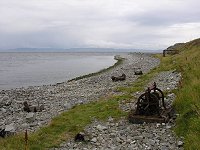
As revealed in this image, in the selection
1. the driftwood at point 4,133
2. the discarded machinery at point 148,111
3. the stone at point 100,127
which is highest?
the discarded machinery at point 148,111

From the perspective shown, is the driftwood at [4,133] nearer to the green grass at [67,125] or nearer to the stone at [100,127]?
the green grass at [67,125]

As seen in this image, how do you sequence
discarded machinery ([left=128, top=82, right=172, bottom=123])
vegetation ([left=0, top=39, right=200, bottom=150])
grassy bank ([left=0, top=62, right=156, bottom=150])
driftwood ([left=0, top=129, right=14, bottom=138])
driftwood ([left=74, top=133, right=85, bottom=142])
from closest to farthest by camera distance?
vegetation ([left=0, top=39, right=200, bottom=150]) → grassy bank ([left=0, top=62, right=156, bottom=150]) → driftwood ([left=74, top=133, right=85, bottom=142]) → driftwood ([left=0, top=129, right=14, bottom=138]) → discarded machinery ([left=128, top=82, right=172, bottom=123])

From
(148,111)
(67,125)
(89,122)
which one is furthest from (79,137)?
(148,111)

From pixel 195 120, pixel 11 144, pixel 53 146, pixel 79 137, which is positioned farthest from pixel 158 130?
pixel 11 144

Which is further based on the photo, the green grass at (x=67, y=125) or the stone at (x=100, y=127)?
the stone at (x=100, y=127)

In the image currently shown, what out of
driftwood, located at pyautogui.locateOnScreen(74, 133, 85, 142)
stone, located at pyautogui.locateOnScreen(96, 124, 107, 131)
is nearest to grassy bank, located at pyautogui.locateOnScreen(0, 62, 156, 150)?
driftwood, located at pyautogui.locateOnScreen(74, 133, 85, 142)

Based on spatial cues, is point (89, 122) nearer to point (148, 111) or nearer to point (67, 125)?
point (67, 125)

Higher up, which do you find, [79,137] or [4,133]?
[79,137]

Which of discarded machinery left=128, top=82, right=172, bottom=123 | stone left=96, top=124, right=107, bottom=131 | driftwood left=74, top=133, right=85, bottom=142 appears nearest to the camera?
driftwood left=74, top=133, right=85, bottom=142

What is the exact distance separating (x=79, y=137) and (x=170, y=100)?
26.0ft

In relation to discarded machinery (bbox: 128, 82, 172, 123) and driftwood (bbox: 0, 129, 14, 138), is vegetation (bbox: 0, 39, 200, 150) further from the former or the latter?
driftwood (bbox: 0, 129, 14, 138)

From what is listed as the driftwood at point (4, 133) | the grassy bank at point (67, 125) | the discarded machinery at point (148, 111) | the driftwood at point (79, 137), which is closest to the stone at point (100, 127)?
the grassy bank at point (67, 125)

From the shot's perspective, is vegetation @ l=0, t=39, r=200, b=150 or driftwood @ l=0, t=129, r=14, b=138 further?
driftwood @ l=0, t=129, r=14, b=138

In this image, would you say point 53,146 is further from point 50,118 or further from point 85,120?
point 50,118
